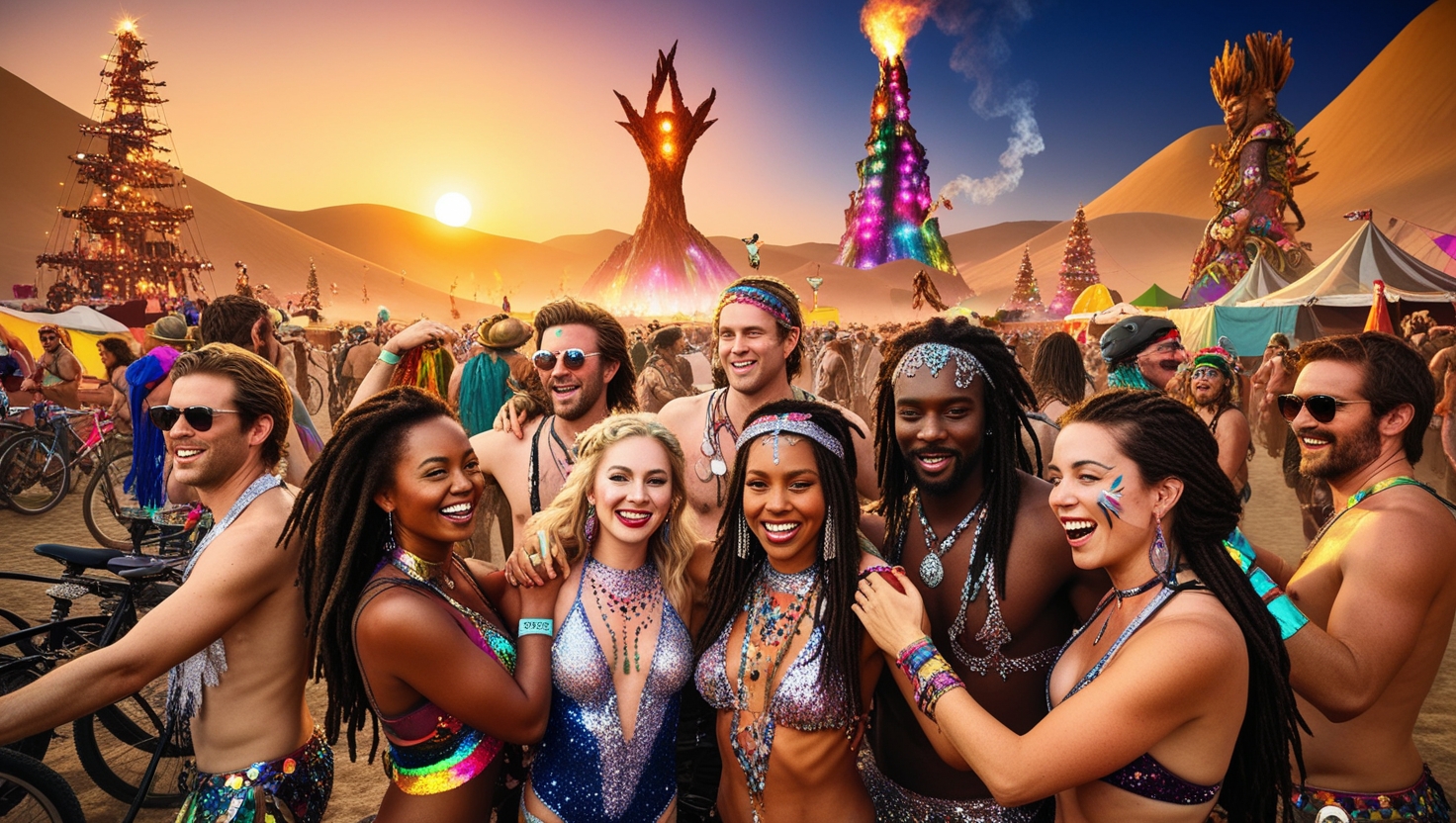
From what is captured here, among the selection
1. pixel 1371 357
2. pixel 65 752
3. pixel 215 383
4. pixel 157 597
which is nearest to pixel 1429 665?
pixel 1371 357

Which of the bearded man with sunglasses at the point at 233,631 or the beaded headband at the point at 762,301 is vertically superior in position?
the beaded headband at the point at 762,301

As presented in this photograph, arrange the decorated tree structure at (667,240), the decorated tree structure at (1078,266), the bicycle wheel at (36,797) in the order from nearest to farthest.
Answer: the bicycle wheel at (36,797), the decorated tree structure at (1078,266), the decorated tree structure at (667,240)

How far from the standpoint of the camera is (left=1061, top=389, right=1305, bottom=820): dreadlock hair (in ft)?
5.94

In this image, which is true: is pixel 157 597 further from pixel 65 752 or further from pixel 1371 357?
pixel 1371 357

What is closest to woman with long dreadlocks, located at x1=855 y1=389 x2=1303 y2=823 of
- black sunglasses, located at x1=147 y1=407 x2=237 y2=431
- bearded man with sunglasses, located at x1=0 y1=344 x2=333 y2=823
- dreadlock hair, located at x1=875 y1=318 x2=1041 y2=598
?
dreadlock hair, located at x1=875 y1=318 x2=1041 y2=598

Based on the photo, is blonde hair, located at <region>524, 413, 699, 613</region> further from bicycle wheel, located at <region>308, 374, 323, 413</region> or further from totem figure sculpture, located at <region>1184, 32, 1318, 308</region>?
totem figure sculpture, located at <region>1184, 32, 1318, 308</region>

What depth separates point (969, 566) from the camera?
248cm

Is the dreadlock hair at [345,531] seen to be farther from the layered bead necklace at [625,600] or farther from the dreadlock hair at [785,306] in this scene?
the dreadlock hair at [785,306]

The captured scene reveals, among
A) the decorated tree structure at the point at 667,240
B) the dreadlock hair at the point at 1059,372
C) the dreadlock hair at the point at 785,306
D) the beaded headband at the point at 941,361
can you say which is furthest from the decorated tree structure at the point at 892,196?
the beaded headband at the point at 941,361

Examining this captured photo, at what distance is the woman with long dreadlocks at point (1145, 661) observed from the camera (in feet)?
5.48

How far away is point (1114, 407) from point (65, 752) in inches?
243

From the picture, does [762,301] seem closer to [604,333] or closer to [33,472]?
[604,333]

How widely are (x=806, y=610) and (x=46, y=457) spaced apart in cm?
1176

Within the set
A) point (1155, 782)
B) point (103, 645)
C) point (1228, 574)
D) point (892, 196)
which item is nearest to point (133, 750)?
point (103, 645)
